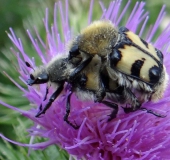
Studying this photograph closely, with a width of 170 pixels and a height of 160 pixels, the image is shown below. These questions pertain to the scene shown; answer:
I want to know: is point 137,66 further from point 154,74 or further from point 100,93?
point 100,93

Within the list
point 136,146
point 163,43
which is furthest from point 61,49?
point 136,146

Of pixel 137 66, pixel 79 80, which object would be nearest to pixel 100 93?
pixel 79 80

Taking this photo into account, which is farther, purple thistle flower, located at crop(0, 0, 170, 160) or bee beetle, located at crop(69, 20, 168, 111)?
purple thistle flower, located at crop(0, 0, 170, 160)

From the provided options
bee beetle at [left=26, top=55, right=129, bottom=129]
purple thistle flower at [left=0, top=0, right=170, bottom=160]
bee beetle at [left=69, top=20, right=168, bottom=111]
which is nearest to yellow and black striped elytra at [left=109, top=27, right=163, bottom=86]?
bee beetle at [left=69, top=20, right=168, bottom=111]

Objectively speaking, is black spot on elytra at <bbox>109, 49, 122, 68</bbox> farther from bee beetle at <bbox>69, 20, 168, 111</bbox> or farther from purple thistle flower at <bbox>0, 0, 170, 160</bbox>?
purple thistle flower at <bbox>0, 0, 170, 160</bbox>

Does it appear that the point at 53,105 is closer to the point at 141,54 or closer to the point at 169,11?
the point at 141,54

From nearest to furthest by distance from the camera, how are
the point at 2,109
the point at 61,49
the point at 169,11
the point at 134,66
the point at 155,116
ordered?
the point at 134,66
the point at 155,116
the point at 61,49
the point at 2,109
the point at 169,11

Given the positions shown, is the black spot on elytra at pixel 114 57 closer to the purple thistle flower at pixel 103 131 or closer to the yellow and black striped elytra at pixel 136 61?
the yellow and black striped elytra at pixel 136 61

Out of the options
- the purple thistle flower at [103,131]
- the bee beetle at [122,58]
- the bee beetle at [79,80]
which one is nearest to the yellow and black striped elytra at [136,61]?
the bee beetle at [122,58]
